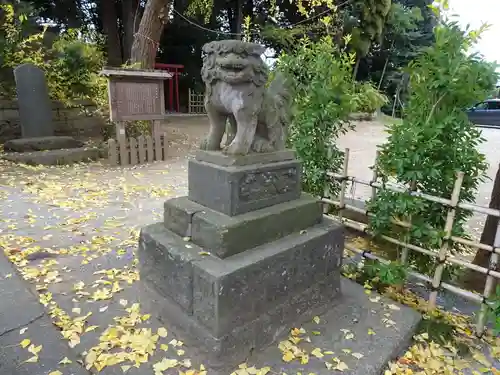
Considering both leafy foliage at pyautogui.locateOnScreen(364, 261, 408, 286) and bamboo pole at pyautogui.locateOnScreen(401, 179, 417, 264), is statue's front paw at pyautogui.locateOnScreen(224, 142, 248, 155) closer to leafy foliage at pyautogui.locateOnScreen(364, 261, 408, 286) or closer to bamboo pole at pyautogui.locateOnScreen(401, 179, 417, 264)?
bamboo pole at pyautogui.locateOnScreen(401, 179, 417, 264)

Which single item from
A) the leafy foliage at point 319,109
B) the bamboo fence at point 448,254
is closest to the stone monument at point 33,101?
the leafy foliage at point 319,109

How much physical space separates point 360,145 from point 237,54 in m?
8.89

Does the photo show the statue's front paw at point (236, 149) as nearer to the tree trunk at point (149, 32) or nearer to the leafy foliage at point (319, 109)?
the leafy foliage at point (319, 109)

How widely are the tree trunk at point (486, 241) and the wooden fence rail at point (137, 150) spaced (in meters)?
6.00

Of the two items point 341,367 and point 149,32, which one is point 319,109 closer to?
point 341,367

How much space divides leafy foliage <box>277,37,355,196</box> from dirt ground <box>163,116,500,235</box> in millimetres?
1707

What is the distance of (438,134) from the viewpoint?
2.29 m

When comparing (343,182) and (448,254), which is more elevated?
(343,182)

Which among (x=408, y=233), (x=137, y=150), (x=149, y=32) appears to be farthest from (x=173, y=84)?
(x=408, y=233)

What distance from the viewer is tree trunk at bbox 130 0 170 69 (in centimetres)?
769

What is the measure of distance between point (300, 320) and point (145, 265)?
1.10 meters

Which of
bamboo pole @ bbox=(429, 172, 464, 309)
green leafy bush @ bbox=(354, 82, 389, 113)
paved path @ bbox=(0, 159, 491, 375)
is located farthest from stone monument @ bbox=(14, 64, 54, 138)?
green leafy bush @ bbox=(354, 82, 389, 113)

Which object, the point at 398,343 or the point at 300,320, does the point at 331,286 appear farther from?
the point at 398,343

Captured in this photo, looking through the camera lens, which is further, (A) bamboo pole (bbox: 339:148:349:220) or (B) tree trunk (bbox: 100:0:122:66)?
(B) tree trunk (bbox: 100:0:122:66)
